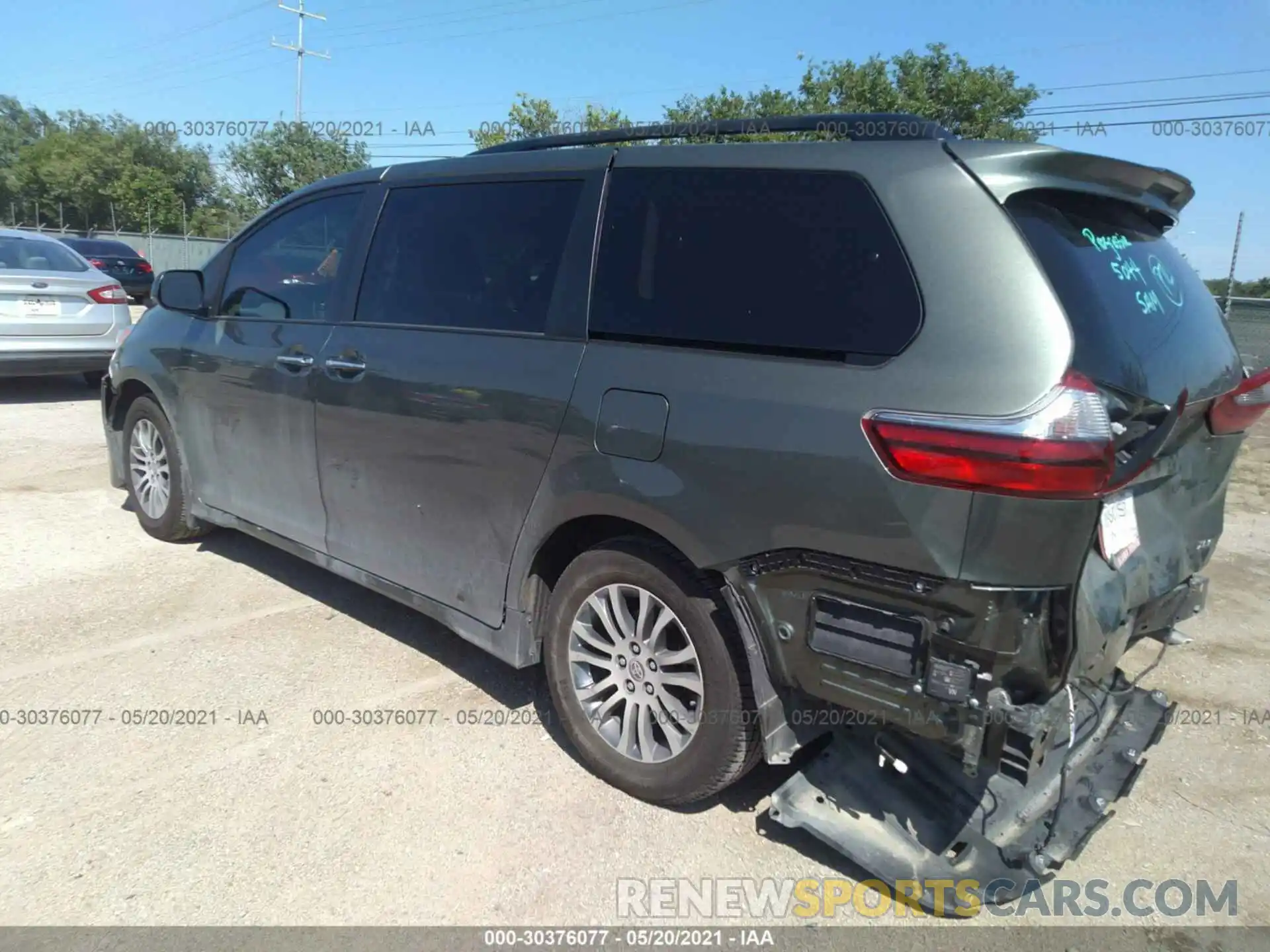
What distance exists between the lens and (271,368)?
13.5 feet

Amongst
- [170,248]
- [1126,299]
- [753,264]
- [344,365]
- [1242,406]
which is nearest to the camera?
[1126,299]

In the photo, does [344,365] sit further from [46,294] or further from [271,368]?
[46,294]

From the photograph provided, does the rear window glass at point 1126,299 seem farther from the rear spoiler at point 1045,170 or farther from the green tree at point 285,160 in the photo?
the green tree at point 285,160

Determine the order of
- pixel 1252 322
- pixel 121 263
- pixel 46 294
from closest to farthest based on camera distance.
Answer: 1. pixel 46 294
2. pixel 1252 322
3. pixel 121 263

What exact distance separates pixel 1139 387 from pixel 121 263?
2519 centimetres

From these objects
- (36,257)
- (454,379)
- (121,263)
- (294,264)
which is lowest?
(121,263)

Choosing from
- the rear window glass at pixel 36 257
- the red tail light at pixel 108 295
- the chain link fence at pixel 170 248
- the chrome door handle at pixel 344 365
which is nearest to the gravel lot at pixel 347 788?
the chrome door handle at pixel 344 365

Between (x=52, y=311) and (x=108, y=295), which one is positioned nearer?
(x=52, y=311)

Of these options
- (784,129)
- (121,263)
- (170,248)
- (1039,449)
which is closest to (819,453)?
(1039,449)

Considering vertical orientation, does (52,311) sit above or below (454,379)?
below

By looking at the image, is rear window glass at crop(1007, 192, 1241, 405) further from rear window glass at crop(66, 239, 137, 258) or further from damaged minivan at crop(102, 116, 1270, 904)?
rear window glass at crop(66, 239, 137, 258)

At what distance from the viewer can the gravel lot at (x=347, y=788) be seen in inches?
104

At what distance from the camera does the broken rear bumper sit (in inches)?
98.0

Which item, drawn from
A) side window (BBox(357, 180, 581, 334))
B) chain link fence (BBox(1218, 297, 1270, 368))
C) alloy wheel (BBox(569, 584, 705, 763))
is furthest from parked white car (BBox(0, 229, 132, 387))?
chain link fence (BBox(1218, 297, 1270, 368))
